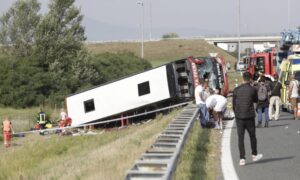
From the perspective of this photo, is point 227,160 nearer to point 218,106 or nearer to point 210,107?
point 218,106

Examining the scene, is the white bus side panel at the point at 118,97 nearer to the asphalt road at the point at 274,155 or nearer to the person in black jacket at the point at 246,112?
the asphalt road at the point at 274,155

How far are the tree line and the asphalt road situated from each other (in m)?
37.1

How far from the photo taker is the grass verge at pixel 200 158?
9662 millimetres

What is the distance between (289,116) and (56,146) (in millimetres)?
8778

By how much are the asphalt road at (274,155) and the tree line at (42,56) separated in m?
37.1

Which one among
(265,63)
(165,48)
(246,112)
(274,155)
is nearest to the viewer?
(246,112)

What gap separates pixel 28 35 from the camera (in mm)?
55562

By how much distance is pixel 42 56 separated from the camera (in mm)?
54500

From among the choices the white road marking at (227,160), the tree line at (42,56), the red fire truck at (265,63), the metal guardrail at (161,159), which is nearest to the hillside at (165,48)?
the tree line at (42,56)

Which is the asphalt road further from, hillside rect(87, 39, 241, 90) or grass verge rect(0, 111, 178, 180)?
hillside rect(87, 39, 241, 90)

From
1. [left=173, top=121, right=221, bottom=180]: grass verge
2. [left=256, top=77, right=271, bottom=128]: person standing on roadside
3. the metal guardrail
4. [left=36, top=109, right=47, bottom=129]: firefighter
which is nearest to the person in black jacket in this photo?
[left=173, top=121, right=221, bottom=180]: grass verge

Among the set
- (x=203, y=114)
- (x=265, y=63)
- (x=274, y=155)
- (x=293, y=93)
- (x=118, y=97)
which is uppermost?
(x=265, y=63)

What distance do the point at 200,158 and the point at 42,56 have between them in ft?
146

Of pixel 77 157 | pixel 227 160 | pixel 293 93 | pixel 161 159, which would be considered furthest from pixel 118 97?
pixel 161 159
